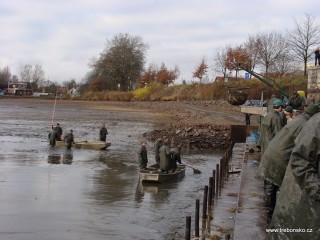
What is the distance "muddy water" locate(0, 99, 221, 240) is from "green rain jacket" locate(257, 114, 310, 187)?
271 inches

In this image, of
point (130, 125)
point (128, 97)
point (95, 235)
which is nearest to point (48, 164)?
point (95, 235)

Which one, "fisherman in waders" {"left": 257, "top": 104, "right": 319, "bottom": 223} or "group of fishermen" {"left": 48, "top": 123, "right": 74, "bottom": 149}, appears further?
"group of fishermen" {"left": 48, "top": 123, "right": 74, "bottom": 149}

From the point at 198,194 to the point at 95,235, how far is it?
261 inches

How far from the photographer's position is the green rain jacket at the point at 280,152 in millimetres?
4914

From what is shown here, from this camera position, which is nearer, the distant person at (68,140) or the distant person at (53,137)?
the distant person at (68,140)

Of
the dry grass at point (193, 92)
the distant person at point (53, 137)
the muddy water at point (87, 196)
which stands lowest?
the muddy water at point (87, 196)

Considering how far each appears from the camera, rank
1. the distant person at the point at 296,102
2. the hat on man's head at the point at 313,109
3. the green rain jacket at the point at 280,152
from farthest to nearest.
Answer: the distant person at the point at 296,102 → the hat on man's head at the point at 313,109 → the green rain jacket at the point at 280,152

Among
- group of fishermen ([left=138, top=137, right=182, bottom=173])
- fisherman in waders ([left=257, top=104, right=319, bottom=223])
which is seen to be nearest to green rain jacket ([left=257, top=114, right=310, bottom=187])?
fisherman in waders ([left=257, top=104, right=319, bottom=223])

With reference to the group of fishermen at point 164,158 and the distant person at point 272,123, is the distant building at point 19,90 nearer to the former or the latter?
the group of fishermen at point 164,158

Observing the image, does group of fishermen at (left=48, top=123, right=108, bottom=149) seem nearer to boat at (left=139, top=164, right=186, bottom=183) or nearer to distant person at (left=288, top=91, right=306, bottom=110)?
boat at (left=139, top=164, right=186, bottom=183)

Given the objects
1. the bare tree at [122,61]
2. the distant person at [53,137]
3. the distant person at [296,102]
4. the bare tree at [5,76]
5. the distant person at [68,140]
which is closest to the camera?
the distant person at [296,102]

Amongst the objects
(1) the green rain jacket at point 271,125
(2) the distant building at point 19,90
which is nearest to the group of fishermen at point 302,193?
(1) the green rain jacket at point 271,125

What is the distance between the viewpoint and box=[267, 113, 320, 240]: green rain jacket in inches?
154

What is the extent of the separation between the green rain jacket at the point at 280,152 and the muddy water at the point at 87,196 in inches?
271
